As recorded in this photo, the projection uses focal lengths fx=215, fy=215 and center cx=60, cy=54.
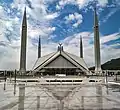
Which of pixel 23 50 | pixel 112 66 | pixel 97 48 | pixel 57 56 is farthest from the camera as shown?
pixel 112 66

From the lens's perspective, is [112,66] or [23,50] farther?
[112,66]

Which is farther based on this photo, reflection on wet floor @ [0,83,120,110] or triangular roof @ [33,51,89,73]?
triangular roof @ [33,51,89,73]

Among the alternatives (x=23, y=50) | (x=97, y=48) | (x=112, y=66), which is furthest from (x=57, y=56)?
(x=112, y=66)

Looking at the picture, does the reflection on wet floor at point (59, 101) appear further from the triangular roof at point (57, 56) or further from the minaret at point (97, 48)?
the triangular roof at point (57, 56)

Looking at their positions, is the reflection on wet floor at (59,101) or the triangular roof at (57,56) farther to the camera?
the triangular roof at (57,56)

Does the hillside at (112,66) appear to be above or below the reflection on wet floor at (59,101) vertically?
above

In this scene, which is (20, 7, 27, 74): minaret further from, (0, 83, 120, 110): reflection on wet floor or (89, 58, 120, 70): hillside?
(0, 83, 120, 110): reflection on wet floor

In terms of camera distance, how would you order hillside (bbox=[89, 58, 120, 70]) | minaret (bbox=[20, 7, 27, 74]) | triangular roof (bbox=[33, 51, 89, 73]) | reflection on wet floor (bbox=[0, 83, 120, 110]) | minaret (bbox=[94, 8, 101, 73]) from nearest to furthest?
reflection on wet floor (bbox=[0, 83, 120, 110])
minaret (bbox=[20, 7, 27, 74])
minaret (bbox=[94, 8, 101, 73])
triangular roof (bbox=[33, 51, 89, 73])
hillside (bbox=[89, 58, 120, 70])

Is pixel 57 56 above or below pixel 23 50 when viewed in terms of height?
below

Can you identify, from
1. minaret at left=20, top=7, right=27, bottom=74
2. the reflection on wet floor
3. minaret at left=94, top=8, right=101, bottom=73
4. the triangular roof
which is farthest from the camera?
the triangular roof

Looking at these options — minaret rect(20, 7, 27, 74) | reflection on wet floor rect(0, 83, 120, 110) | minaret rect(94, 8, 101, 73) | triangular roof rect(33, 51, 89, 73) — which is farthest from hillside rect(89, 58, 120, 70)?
reflection on wet floor rect(0, 83, 120, 110)

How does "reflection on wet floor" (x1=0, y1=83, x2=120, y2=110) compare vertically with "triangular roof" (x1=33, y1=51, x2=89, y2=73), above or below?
below

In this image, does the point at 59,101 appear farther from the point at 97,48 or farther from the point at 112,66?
the point at 112,66

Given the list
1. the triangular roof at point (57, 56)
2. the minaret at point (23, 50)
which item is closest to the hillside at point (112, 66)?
the triangular roof at point (57, 56)
